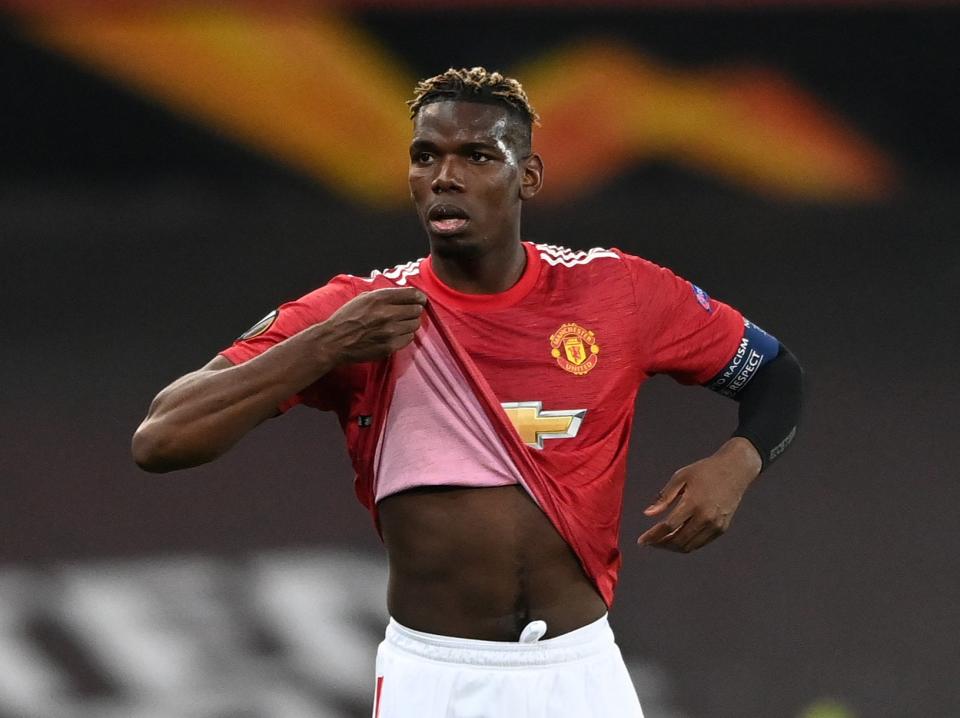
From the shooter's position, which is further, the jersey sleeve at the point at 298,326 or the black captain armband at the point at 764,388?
the black captain armband at the point at 764,388

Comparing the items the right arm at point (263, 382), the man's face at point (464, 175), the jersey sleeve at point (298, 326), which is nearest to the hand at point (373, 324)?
the right arm at point (263, 382)

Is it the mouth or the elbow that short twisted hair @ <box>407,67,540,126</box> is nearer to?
the mouth

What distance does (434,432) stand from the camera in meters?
3.09

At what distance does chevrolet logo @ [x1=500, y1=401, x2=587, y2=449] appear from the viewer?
3.12 m

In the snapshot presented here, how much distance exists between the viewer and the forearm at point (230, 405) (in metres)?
2.85

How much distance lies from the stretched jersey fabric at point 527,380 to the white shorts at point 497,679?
0.16m

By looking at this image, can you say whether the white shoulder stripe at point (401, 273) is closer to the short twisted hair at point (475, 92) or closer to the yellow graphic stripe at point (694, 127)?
the short twisted hair at point (475, 92)

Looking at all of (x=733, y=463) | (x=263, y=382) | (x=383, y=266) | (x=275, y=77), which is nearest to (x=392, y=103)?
(x=275, y=77)

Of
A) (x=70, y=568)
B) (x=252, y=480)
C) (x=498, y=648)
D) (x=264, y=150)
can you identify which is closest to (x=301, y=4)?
(x=264, y=150)

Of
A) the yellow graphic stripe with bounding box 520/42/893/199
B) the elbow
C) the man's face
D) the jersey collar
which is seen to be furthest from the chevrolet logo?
the yellow graphic stripe with bounding box 520/42/893/199

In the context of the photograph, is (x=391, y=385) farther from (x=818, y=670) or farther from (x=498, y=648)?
(x=818, y=670)

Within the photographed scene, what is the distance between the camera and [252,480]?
5320 mm

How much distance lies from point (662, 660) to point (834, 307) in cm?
133

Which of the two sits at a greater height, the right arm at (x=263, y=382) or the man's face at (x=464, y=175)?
the man's face at (x=464, y=175)
